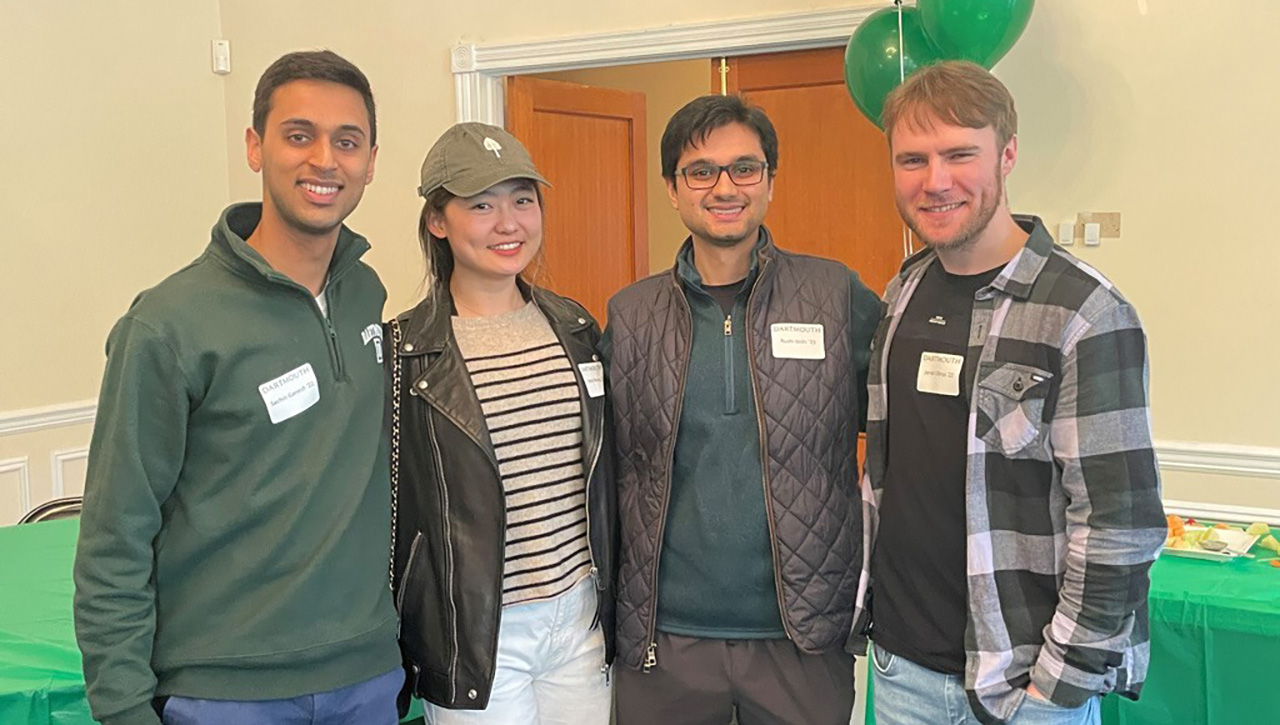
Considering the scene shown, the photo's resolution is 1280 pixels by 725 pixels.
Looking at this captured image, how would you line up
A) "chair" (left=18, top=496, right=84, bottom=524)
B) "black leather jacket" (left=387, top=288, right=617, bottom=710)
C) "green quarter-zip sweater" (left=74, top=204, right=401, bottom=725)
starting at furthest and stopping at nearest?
1. "chair" (left=18, top=496, right=84, bottom=524)
2. "black leather jacket" (left=387, top=288, right=617, bottom=710)
3. "green quarter-zip sweater" (left=74, top=204, right=401, bottom=725)

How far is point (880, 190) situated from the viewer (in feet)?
13.3

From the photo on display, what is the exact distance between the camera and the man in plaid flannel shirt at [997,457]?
1434mm

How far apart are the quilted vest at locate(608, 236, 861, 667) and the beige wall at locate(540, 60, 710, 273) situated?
4.27 metres

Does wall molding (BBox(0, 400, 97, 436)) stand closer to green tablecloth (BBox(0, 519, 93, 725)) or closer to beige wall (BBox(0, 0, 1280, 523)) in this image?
beige wall (BBox(0, 0, 1280, 523))

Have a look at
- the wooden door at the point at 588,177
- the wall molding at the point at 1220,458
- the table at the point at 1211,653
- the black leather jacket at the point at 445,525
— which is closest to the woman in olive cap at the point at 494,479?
the black leather jacket at the point at 445,525

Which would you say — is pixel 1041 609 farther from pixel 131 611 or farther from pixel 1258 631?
pixel 131 611

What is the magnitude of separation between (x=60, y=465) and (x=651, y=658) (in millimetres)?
3519

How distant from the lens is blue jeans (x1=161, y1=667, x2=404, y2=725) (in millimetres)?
1424

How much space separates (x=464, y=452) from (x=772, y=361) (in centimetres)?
55

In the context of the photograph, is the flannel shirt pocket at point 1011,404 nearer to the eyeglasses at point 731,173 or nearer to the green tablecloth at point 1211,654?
the eyeglasses at point 731,173

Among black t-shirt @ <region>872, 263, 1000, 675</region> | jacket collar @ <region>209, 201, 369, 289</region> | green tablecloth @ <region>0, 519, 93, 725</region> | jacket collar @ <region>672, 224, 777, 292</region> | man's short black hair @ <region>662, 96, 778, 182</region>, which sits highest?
man's short black hair @ <region>662, 96, 778, 182</region>

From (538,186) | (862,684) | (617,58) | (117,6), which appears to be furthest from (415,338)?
(117,6)

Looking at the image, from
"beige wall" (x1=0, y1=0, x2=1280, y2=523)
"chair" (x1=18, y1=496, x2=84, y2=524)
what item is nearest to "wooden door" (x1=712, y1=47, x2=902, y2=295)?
"beige wall" (x1=0, y1=0, x2=1280, y2=523)

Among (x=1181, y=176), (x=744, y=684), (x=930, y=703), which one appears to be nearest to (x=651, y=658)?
(x=744, y=684)
